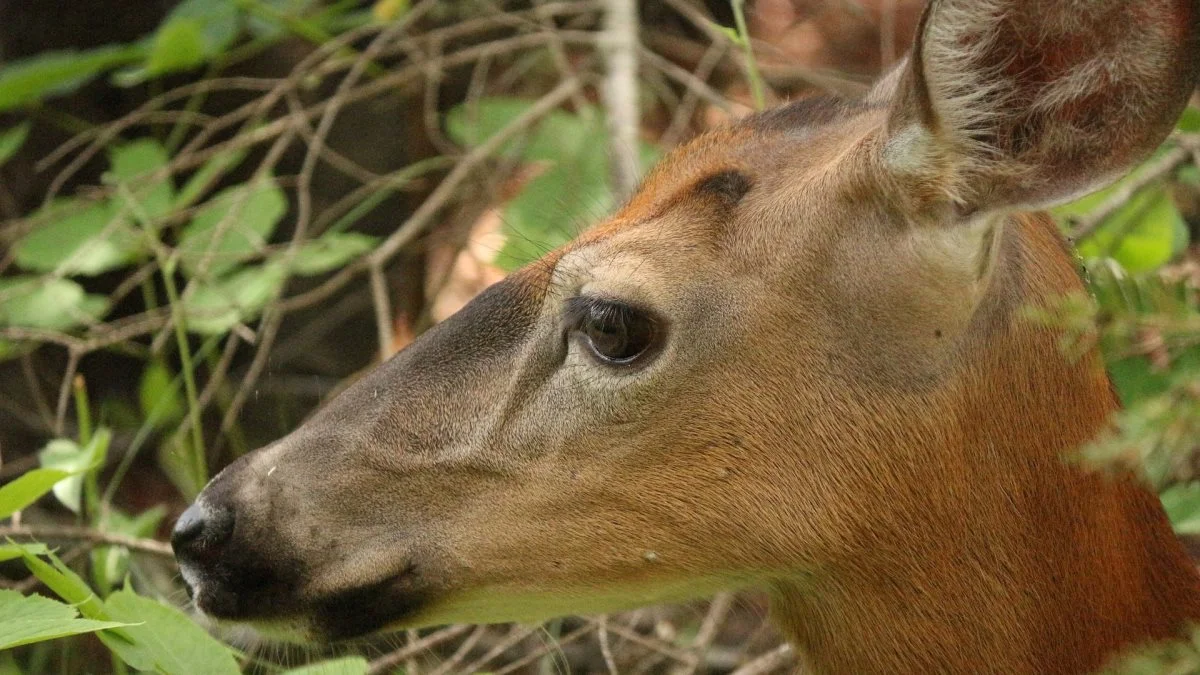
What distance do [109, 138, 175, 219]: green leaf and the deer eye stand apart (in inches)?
99.3

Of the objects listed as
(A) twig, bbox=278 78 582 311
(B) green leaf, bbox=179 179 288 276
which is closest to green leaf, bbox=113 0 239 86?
(B) green leaf, bbox=179 179 288 276

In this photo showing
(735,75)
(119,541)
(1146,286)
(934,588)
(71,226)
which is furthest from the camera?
(735,75)

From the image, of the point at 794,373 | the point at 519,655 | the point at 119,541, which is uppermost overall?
the point at 794,373

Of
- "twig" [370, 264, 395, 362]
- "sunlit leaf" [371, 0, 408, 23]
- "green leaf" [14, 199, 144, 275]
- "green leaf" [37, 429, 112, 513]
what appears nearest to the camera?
"green leaf" [37, 429, 112, 513]

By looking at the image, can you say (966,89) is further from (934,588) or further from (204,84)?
(204,84)

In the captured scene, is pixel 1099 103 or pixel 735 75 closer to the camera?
pixel 1099 103

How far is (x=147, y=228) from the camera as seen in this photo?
14.3 ft

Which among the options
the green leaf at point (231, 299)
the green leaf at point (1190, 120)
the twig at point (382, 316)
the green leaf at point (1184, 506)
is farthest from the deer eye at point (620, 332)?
the green leaf at point (231, 299)

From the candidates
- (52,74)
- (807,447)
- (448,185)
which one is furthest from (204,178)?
(807,447)

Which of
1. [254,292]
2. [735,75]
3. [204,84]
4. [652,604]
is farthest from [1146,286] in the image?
[735,75]

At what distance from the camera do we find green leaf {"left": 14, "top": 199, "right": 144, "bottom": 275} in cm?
467

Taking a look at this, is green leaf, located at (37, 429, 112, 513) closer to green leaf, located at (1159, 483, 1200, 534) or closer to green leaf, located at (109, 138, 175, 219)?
green leaf, located at (109, 138, 175, 219)

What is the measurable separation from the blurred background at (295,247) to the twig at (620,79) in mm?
11

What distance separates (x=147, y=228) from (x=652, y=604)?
228 centimetres
